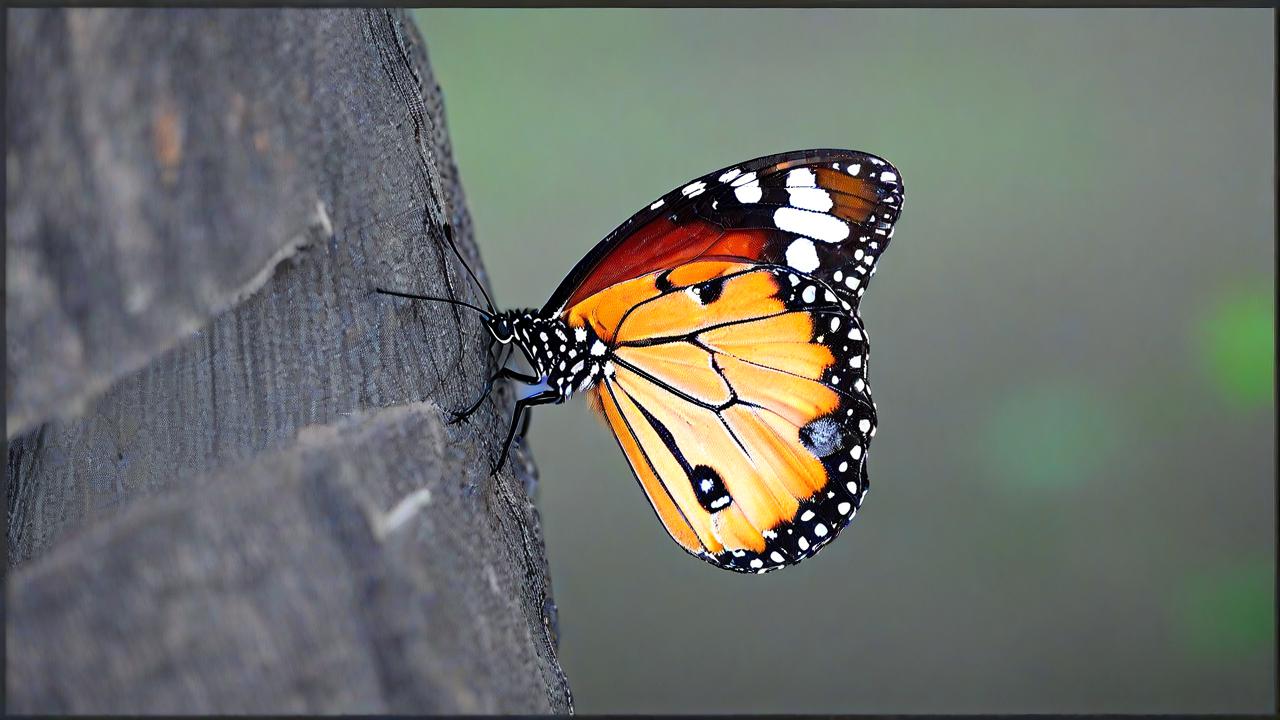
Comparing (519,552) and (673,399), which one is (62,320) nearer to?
(519,552)

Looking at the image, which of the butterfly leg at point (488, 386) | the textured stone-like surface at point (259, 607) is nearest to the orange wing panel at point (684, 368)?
the butterfly leg at point (488, 386)

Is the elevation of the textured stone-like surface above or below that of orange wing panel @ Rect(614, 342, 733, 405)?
below

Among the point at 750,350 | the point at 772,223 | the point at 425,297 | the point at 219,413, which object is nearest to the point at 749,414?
the point at 750,350

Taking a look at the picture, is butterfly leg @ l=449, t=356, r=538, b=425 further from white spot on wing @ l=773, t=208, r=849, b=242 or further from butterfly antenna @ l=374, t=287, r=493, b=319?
white spot on wing @ l=773, t=208, r=849, b=242

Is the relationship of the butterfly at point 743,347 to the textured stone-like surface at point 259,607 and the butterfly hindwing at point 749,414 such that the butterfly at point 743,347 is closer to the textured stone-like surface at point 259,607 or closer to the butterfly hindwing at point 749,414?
the butterfly hindwing at point 749,414

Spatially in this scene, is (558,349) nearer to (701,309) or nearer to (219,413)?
(701,309)

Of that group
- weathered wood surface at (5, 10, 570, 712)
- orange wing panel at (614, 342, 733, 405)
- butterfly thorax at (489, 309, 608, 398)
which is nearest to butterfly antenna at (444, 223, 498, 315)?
butterfly thorax at (489, 309, 608, 398)
